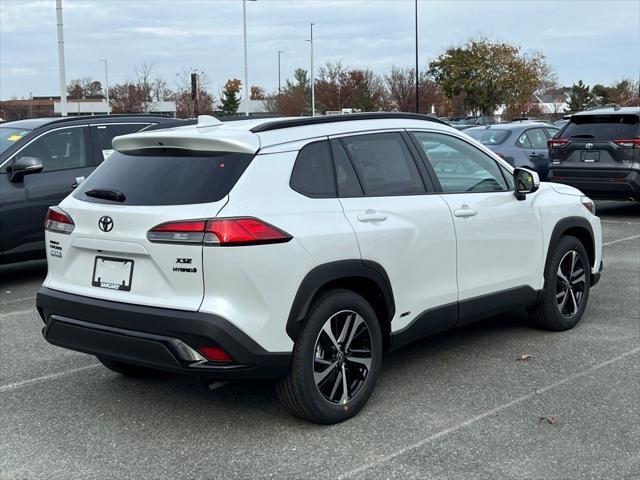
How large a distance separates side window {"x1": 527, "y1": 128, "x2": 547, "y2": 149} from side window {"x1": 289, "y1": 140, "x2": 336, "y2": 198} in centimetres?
1087

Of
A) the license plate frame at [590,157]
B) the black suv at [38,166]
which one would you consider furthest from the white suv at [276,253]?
the license plate frame at [590,157]

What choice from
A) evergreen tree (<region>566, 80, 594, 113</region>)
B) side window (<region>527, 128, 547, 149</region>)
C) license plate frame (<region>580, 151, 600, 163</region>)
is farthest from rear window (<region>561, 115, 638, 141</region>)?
evergreen tree (<region>566, 80, 594, 113</region>)

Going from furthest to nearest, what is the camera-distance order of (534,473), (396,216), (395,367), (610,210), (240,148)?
(610,210)
(395,367)
(396,216)
(240,148)
(534,473)

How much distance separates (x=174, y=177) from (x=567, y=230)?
3375 mm

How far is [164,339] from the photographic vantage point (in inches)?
150

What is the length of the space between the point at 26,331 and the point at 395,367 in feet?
10.4

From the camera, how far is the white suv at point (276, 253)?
12.5 feet

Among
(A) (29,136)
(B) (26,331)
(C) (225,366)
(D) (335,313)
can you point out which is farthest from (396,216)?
(A) (29,136)

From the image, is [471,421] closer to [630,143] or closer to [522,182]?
[522,182]

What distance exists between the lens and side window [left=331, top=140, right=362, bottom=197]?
4.39 meters

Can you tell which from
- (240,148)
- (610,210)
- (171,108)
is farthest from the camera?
(171,108)

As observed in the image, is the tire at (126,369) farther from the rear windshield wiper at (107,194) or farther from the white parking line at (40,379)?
the rear windshield wiper at (107,194)

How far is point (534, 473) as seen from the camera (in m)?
3.70

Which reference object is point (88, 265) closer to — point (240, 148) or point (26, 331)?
point (240, 148)
